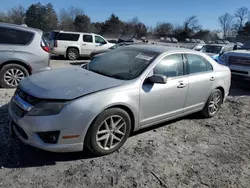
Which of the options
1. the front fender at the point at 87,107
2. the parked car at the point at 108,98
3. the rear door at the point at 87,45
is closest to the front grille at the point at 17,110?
the parked car at the point at 108,98

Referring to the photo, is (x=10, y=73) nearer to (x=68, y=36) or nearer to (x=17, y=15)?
(x=68, y=36)

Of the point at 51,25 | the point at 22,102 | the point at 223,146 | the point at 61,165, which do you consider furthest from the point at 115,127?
the point at 51,25

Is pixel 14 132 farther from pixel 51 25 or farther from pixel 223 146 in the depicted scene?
pixel 51 25

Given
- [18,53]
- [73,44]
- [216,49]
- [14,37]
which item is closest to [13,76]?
[18,53]

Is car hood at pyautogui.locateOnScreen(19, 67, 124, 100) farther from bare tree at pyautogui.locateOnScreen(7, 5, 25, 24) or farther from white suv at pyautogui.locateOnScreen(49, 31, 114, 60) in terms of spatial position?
bare tree at pyautogui.locateOnScreen(7, 5, 25, 24)

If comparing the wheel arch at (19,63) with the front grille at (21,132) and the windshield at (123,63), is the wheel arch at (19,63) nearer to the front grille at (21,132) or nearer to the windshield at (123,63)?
the windshield at (123,63)

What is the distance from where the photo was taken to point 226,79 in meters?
5.32

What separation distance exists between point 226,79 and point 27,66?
508cm

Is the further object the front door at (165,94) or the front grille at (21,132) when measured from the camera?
the front door at (165,94)

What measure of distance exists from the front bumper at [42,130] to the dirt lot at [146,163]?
28 cm

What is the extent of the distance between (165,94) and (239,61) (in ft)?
17.9

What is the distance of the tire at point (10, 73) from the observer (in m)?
6.32

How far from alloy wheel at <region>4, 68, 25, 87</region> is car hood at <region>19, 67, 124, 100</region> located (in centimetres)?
299

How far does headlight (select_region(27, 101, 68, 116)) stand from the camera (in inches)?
114
